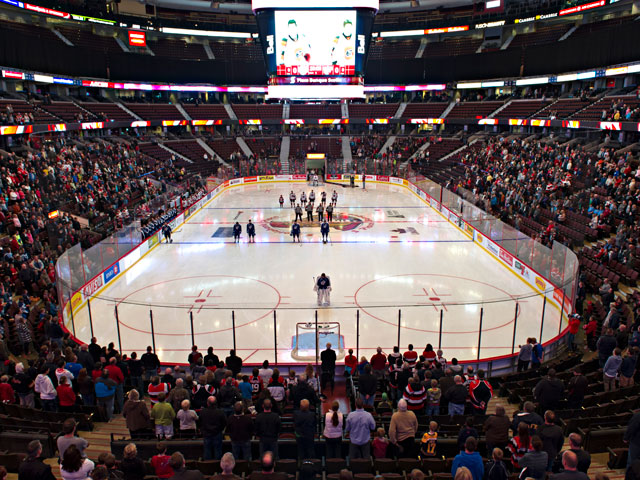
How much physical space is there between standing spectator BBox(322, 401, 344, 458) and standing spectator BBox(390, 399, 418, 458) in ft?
2.39

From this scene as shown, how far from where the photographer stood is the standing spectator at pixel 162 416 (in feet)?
24.3

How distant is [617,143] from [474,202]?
33.0ft

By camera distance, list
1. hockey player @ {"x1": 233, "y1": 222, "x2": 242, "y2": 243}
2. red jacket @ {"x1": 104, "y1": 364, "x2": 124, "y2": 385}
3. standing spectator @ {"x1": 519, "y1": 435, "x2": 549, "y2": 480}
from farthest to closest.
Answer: hockey player @ {"x1": 233, "y1": 222, "x2": 242, "y2": 243} → red jacket @ {"x1": 104, "y1": 364, "x2": 124, "y2": 385} → standing spectator @ {"x1": 519, "y1": 435, "x2": 549, "y2": 480}

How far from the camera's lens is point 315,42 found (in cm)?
2906

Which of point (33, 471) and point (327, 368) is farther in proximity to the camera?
point (327, 368)

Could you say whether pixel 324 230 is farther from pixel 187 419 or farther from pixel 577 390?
pixel 187 419

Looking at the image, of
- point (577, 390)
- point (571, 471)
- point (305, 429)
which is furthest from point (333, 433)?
point (577, 390)

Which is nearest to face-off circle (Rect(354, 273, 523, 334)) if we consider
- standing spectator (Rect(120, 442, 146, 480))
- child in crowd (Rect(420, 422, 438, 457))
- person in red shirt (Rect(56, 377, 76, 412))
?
child in crowd (Rect(420, 422, 438, 457))

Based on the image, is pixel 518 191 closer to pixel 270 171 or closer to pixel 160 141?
pixel 270 171

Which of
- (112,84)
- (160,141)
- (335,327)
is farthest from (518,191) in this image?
(112,84)

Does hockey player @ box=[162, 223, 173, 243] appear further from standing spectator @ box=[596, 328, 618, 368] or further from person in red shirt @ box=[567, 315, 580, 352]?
standing spectator @ box=[596, 328, 618, 368]

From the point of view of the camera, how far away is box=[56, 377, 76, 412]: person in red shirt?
28.0 feet

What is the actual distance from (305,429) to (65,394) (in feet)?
14.5

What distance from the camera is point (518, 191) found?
27062 mm
